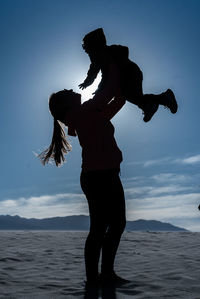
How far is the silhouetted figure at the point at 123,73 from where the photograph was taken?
→ 10.9 feet

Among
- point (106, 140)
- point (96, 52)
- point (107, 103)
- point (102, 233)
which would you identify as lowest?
point (102, 233)

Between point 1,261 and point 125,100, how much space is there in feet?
10.5

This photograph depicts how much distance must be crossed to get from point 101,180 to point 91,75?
3.56ft

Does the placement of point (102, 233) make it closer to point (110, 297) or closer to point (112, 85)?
point (110, 297)

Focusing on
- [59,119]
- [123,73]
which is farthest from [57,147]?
[123,73]

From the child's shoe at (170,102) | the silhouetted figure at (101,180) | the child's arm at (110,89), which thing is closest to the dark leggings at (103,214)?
the silhouetted figure at (101,180)

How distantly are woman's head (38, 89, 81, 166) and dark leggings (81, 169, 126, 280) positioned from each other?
1.99 ft

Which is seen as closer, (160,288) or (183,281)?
(160,288)

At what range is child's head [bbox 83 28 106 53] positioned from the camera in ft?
11.7

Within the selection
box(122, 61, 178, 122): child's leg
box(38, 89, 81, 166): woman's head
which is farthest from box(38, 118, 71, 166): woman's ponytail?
box(122, 61, 178, 122): child's leg

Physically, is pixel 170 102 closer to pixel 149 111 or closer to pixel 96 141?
pixel 149 111

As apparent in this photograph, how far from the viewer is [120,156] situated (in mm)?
3600

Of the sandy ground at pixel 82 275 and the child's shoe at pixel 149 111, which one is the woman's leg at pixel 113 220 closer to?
the sandy ground at pixel 82 275

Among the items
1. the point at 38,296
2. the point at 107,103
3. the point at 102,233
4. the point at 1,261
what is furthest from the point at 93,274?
the point at 1,261
